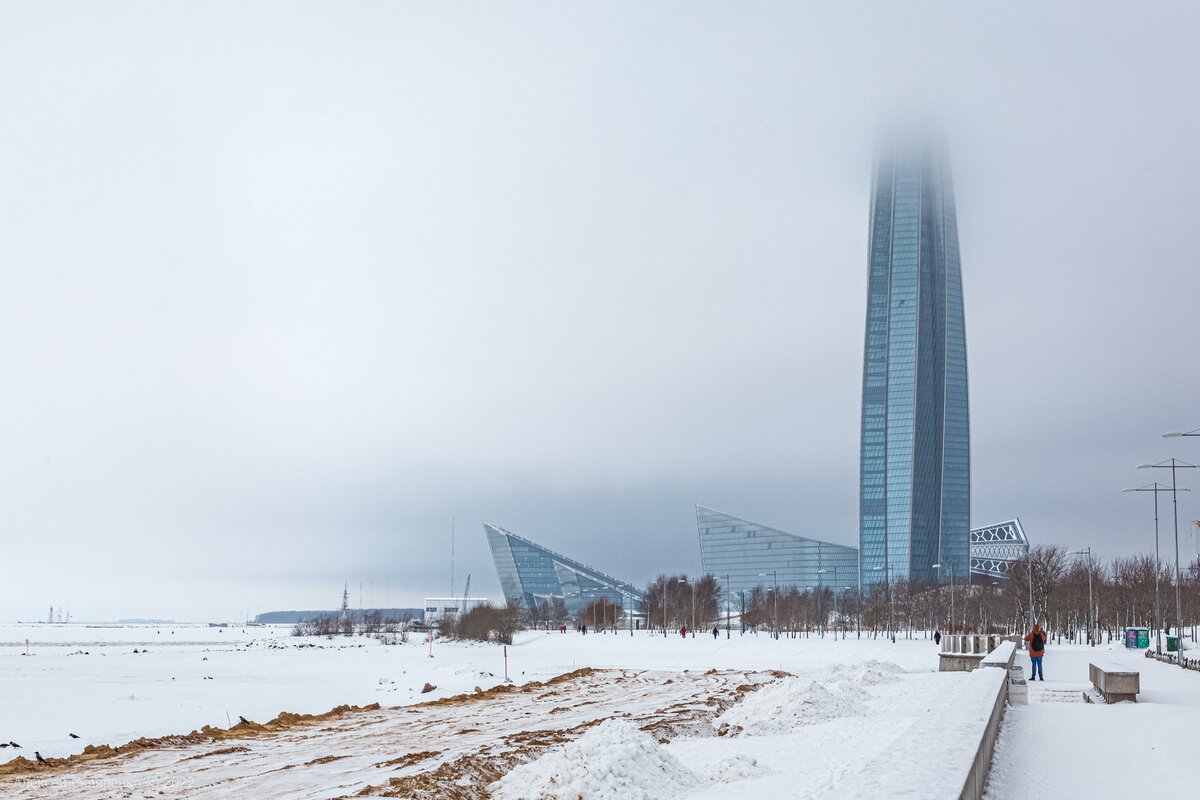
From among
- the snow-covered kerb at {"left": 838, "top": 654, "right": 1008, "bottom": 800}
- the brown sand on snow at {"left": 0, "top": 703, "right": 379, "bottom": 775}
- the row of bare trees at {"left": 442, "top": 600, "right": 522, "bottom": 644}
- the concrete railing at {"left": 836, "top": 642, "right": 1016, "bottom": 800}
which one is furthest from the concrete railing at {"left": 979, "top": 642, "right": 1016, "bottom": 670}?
the row of bare trees at {"left": 442, "top": 600, "right": 522, "bottom": 644}

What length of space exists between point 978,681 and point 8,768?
20761 mm

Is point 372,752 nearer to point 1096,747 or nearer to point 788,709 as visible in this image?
point 788,709

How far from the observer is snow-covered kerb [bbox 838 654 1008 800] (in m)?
9.28

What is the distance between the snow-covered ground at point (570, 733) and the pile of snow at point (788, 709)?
0.20 ft

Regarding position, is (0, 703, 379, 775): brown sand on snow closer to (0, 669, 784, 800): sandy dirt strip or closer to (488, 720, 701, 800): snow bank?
(0, 669, 784, 800): sandy dirt strip

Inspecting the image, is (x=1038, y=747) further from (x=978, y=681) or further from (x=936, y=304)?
(x=936, y=304)

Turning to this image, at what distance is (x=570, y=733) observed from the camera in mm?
23344

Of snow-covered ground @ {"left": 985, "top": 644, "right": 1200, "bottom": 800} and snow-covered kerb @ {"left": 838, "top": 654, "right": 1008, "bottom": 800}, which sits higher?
snow-covered kerb @ {"left": 838, "top": 654, "right": 1008, "bottom": 800}

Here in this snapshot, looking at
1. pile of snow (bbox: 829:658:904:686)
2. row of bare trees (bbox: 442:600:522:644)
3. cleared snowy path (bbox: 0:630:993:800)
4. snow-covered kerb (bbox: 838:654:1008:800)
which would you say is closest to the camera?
snow-covered kerb (bbox: 838:654:1008:800)

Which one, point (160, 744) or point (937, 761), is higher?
point (937, 761)

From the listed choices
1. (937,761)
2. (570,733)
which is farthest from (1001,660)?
(937,761)

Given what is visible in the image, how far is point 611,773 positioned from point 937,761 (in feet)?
18.4

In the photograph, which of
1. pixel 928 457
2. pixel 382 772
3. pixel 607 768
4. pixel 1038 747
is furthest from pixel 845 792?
pixel 928 457

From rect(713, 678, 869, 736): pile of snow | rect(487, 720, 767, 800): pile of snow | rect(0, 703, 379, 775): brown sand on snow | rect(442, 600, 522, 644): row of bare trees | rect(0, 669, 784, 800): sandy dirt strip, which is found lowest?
rect(442, 600, 522, 644): row of bare trees
